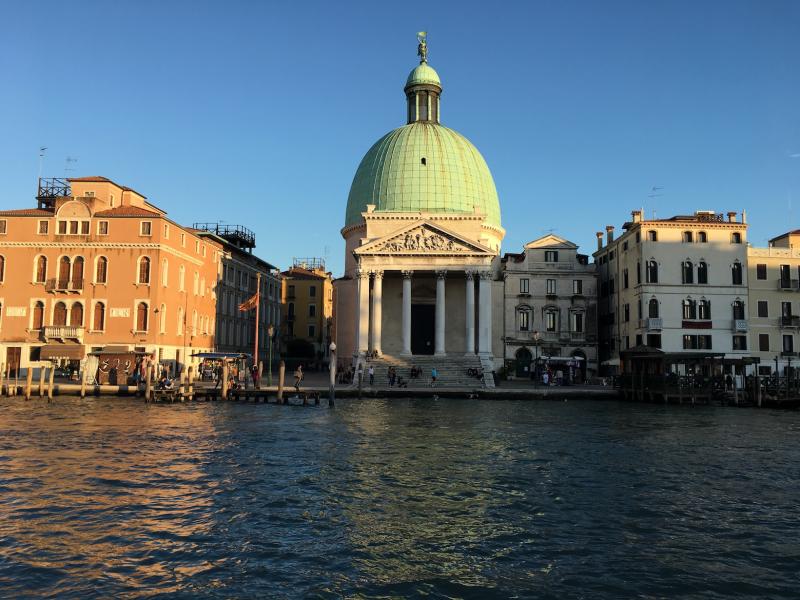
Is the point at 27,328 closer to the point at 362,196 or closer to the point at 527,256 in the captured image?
the point at 362,196

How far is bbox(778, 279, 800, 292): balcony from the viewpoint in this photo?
2044 inches

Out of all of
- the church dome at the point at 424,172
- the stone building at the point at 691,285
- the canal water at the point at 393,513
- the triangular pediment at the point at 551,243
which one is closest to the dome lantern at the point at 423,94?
the church dome at the point at 424,172

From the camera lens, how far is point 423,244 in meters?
52.6

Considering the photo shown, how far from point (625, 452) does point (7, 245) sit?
43.5 metres

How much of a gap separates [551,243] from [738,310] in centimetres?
1500

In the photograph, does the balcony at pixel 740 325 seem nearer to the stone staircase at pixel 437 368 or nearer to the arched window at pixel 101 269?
the stone staircase at pixel 437 368

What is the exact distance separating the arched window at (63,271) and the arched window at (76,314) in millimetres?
1636

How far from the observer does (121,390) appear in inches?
1545

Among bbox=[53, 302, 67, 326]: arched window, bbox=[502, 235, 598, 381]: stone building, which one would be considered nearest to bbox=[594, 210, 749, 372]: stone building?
bbox=[502, 235, 598, 381]: stone building

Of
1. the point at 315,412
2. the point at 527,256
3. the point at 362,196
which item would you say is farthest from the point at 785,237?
the point at 315,412

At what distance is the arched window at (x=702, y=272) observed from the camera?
2029 inches

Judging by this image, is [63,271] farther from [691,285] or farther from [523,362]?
[691,285]

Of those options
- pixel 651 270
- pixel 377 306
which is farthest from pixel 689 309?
pixel 377 306

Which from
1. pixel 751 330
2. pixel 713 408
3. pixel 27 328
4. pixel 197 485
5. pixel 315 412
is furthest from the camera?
→ pixel 751 330
